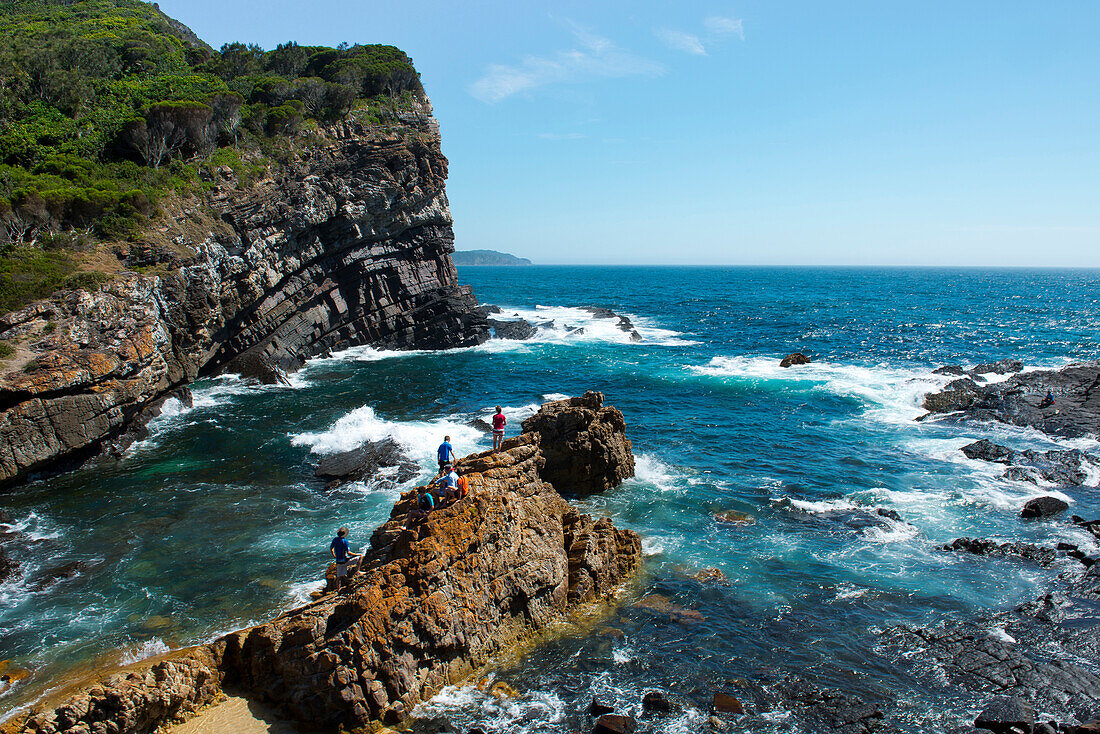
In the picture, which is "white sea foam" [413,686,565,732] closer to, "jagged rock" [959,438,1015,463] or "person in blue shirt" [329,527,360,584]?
"person in blue shirt" [329,527,360,584]

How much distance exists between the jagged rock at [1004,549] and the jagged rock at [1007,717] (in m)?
8.02

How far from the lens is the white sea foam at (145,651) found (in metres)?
14.6

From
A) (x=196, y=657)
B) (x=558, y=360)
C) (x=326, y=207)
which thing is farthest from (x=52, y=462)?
(x=558, y=360)

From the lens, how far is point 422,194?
5488cm

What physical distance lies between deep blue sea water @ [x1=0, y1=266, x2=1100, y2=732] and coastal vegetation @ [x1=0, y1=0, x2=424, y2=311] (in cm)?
1163

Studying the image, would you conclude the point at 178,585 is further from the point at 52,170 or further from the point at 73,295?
the point at 52,170

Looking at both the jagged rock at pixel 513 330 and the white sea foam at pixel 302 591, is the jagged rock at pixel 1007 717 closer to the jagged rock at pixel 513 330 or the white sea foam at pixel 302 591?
the white sea foam at pixel 302 591

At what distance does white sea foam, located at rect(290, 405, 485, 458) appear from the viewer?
Result: 29.8 m

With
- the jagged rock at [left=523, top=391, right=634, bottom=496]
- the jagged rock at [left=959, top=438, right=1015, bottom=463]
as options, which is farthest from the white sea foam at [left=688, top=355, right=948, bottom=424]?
the jagged rock at [left=523, top=391, right=634, bottom=496]

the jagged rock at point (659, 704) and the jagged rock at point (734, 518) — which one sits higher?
the jagged rock at point (734, 518)

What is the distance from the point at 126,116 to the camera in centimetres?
4150

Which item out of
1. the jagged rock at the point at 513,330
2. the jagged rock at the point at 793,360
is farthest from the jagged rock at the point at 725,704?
the jagged rock at the point at 513,330

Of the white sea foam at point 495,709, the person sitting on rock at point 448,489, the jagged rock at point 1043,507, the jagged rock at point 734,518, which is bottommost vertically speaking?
the white sea foam at point 495,709

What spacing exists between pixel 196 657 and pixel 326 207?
40.0 m
